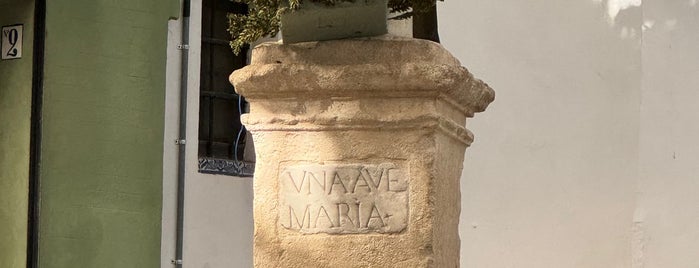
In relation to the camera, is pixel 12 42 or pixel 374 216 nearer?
pixel 374 216

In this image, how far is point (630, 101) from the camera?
31.6ft

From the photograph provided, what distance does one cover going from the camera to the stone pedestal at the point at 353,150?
15.1ft

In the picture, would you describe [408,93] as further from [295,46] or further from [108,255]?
[108,255]

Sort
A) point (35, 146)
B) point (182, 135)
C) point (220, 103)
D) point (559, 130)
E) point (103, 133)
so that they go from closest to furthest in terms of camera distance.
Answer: point (35, 146), point (103, 133), point (182, 135), point (559, 130), point (220, 103)

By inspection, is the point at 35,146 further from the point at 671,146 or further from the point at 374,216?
the point at 374,216

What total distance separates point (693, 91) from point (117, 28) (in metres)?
3.10

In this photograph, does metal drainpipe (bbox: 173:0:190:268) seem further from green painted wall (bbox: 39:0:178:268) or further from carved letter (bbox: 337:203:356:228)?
carved letter (bbox: 337:203:356:228)

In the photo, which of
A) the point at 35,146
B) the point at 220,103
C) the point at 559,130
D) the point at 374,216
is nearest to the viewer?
the point at 374,216

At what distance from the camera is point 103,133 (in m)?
8.30

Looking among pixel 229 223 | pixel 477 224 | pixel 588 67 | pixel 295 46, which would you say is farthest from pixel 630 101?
pixel 295 46

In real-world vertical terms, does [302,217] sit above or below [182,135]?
below

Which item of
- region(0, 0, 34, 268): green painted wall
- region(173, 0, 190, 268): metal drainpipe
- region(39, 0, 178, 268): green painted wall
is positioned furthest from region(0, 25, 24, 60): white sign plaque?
region(173, 0, 190, 268): metal drainpipe

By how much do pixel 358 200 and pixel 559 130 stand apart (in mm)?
5249

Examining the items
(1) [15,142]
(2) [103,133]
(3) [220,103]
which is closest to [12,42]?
(1) [15,142]
